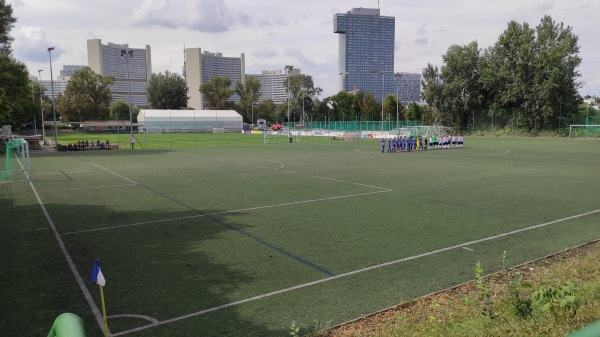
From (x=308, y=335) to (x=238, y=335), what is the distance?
2.95 feet

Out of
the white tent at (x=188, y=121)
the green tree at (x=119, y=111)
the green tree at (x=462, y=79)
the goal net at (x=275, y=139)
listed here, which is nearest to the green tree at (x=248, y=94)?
the white tent at (x=188, y=121)

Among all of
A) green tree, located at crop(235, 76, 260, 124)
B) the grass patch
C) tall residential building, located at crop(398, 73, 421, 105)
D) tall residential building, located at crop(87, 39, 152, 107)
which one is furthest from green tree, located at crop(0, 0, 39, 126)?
tall residential building, located at crop(398, 73, 421, 105)

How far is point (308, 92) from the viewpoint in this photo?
124875mm

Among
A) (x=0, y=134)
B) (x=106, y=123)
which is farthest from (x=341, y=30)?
(x=0, y=134)

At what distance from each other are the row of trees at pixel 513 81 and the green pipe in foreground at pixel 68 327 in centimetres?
6777

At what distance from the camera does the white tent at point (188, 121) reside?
97875mm

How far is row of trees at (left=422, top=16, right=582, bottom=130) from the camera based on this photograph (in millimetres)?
59781

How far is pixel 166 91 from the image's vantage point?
131500 millimetres

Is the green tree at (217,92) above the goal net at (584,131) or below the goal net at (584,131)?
above

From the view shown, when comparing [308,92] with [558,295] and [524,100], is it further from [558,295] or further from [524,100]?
[558,295]

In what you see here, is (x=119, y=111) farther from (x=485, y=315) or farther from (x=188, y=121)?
(x=485, y=315)

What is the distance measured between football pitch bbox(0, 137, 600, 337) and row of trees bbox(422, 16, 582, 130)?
159 ft

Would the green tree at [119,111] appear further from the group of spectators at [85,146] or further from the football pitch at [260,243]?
the football pitch at [260,243]

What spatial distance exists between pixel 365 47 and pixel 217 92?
219ft
